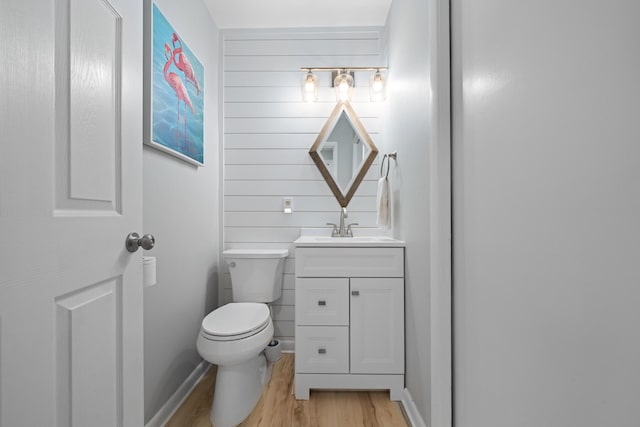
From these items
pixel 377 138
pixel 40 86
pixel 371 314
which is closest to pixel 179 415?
pixel 371 314

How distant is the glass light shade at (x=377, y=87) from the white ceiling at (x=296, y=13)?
1.37ft

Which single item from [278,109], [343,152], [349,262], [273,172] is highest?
[278,109]

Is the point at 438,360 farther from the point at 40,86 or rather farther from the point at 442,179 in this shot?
the point at 40,86

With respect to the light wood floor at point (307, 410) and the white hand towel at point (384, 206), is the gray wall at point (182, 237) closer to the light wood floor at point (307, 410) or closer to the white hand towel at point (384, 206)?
the light wood floor at point (307, 410)

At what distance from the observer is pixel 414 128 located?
1429 millimetres

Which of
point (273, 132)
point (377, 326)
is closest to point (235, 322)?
point (377, 326)

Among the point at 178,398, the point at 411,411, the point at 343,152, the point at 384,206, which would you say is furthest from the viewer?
the point at 343,152

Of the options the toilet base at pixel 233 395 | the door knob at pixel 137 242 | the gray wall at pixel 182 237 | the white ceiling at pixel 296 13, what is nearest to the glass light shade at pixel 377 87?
the white ceiling at pixel 296 13

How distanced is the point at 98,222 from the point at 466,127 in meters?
1.11

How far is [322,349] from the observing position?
1639 millimetres

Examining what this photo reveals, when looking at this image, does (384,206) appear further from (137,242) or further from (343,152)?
(137,242)

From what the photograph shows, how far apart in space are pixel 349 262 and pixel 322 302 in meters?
0.27

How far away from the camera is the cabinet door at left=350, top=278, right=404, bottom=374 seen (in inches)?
63.7

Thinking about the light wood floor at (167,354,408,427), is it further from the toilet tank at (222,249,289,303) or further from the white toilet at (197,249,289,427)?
the toilet tank at (222,249,289,303)
